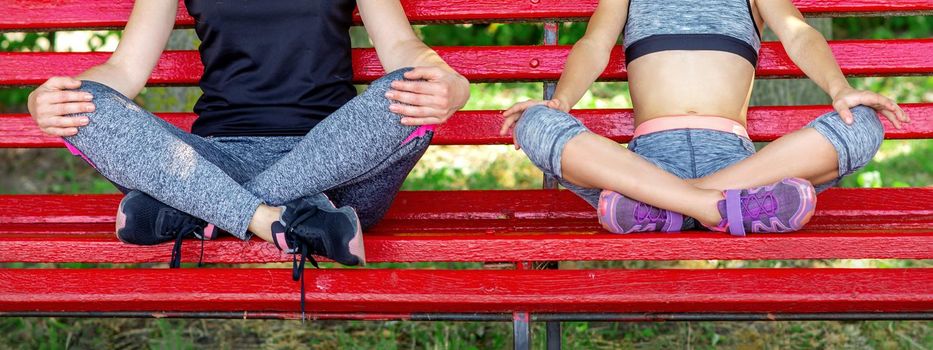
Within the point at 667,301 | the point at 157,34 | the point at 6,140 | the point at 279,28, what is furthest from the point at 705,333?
the point at 6,140

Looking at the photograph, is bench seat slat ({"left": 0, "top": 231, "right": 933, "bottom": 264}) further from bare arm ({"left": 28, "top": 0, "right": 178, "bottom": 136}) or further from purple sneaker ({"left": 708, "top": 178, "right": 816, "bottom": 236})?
bare arm ({"left": 28, "top": 0, "right": 178, "bottom": 136})

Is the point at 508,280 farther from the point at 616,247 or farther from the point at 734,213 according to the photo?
Result: the point at 734,213

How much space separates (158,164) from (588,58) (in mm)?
1162

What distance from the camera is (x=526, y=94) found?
23.3 feet

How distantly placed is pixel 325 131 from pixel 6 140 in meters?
1.31

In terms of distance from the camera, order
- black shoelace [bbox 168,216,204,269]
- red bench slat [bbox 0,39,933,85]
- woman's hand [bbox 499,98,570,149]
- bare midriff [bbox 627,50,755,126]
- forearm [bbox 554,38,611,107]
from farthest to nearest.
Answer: red bench slat [bbox 0,39,933,85] → bare midriff [bbox 627,50,755,126] → forearm [bbox 554,38,611,107] → woman's hand [bbox 499,98,570,149] → black shoelace [bbox 168,216,204,269]

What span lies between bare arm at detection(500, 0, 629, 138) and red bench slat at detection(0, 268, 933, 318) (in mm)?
442

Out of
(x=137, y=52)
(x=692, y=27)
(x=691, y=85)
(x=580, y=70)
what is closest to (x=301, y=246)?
(x=137, y=52)

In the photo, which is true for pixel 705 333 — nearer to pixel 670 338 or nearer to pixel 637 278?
pixel 670 338

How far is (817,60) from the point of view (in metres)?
2.88

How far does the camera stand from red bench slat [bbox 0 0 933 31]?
3252 millimetres

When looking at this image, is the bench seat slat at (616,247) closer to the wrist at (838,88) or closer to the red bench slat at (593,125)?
the wrist at (838,88)

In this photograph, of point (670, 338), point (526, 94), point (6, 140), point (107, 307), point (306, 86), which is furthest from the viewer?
point (526, 94)

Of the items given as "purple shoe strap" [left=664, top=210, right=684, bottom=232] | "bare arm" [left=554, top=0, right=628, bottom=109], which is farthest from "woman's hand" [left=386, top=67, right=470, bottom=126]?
"purple shoe strap" [left=664, top=210, right=684, bottom=232]
